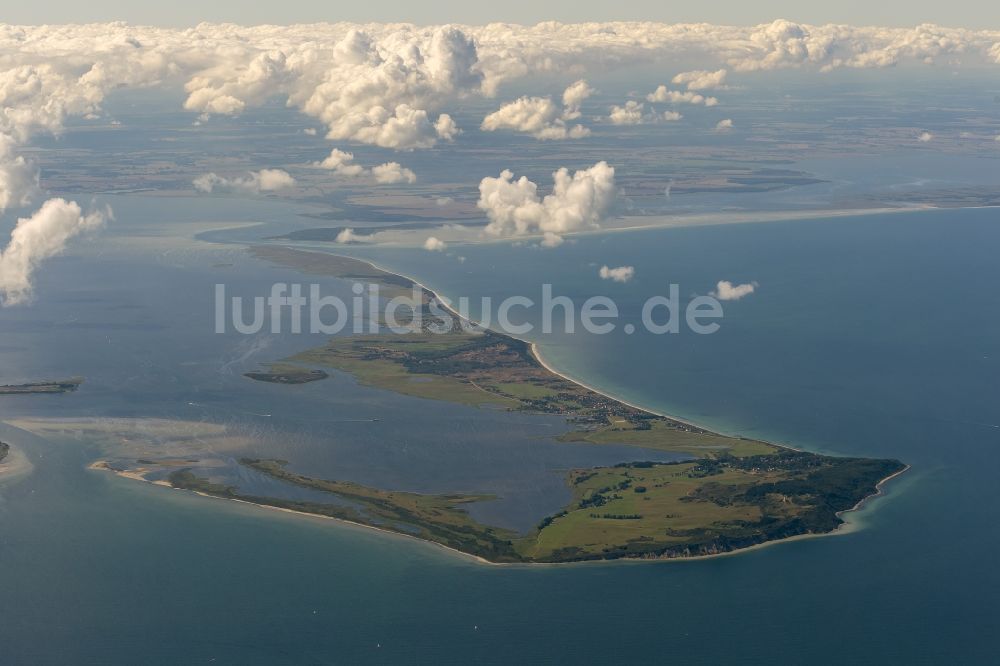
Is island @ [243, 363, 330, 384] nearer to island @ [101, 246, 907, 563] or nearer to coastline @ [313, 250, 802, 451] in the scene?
island @ [101, 246, 907, 563]

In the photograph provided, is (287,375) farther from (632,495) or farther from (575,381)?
(632,495)

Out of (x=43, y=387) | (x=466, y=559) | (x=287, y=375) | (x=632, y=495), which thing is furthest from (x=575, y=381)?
(x=43, y=387)

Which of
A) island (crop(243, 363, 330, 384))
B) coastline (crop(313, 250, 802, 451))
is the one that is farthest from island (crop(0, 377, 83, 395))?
coastline (crop(313, 250, 802, 451))

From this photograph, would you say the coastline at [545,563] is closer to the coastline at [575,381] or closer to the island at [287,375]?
the coastline at [575,381]

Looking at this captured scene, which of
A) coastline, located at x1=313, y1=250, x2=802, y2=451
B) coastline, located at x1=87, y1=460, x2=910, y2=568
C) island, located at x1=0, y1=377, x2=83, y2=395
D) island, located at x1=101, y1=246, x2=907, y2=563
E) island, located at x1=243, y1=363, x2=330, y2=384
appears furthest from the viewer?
island, located at x1=243, y1=363, x2=330, y2=384

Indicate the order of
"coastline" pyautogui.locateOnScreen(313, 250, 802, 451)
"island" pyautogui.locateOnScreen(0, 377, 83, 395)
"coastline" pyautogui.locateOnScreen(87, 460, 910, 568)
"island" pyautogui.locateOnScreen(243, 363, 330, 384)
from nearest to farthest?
"coastline" pyautogui.locateOnScreen(87, 460, 910, 568) → "coastline" pyautogui.locateOnScreen(313, 250, 802, 451) → "island" pyautogui.locateOnScreen(0, 377, 83, 395) → "island" pyautogui.locateOnScreen(243, 363, 330, 384)

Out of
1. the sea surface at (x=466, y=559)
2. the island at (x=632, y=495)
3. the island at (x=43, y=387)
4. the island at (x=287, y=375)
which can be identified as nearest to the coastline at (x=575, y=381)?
the island at (x=632, y=495)
